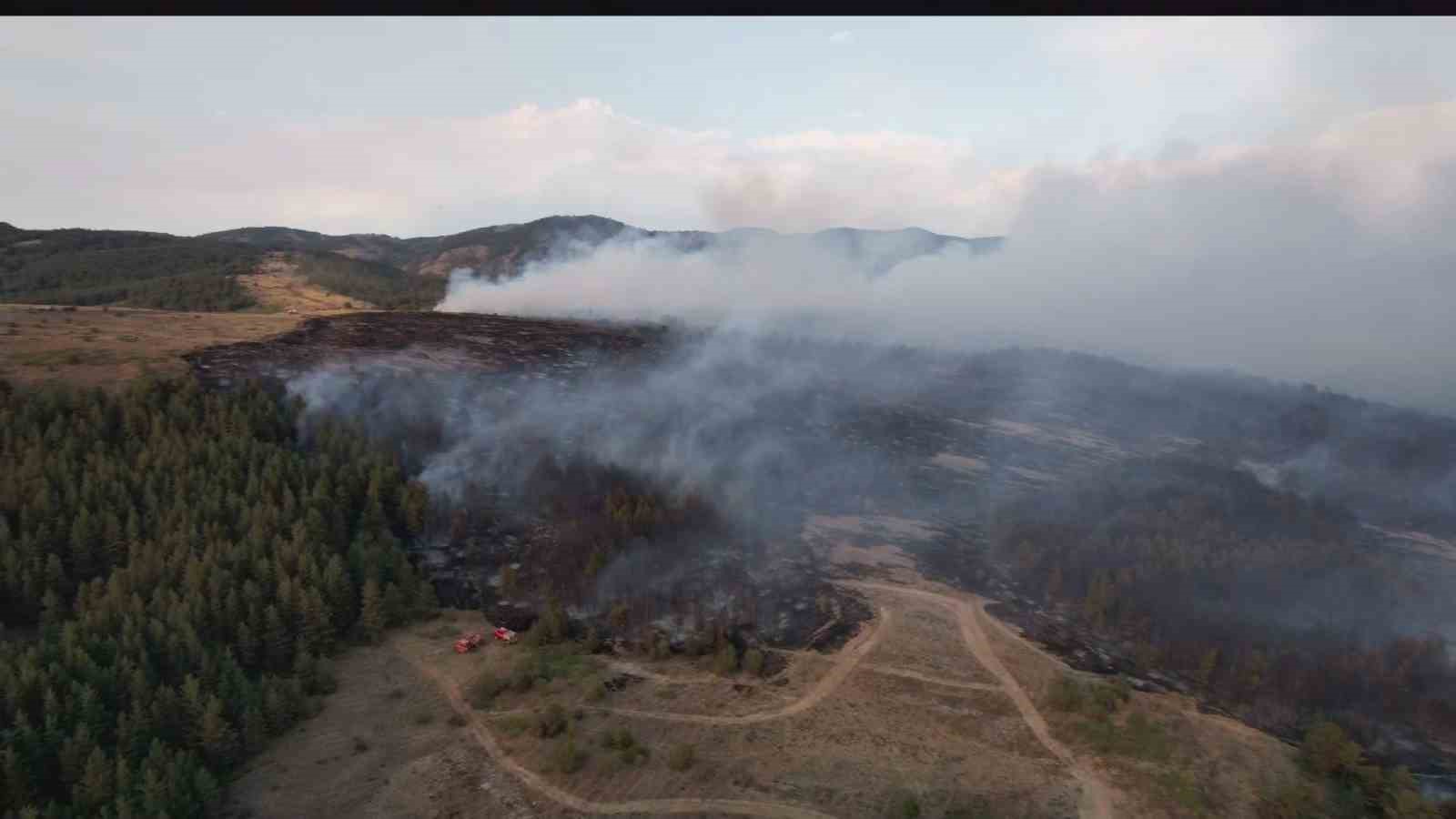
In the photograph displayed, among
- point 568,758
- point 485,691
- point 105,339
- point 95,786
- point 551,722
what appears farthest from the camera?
point 105,339

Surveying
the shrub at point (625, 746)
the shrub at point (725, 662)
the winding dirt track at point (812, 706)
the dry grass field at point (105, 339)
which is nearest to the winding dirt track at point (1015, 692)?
the winding dirt track at point (812, 706)

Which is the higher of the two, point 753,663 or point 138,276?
point 138,276

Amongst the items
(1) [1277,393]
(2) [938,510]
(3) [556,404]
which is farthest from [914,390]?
(1) [1277,393]

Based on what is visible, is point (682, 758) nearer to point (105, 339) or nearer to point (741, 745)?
point (741, 745)

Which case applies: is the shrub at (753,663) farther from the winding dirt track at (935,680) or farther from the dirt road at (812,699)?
the winding dirt track at (935,680)

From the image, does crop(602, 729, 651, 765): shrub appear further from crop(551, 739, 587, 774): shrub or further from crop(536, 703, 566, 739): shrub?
crop(536, 703, 566, 739): shrub

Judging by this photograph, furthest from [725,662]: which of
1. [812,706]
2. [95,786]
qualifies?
[95,786]
